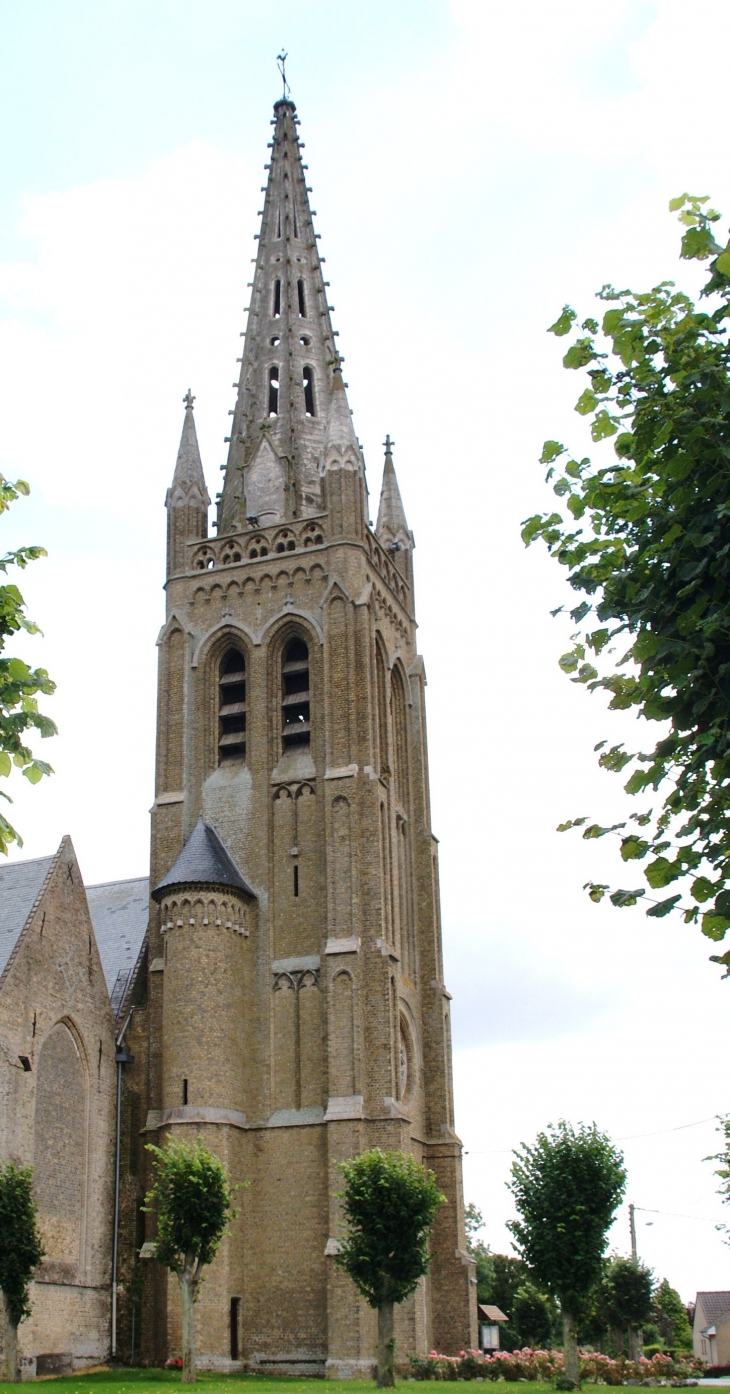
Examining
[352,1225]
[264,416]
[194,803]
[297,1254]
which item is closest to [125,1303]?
[297,1254]

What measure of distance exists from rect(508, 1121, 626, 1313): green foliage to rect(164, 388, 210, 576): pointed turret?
19959mm

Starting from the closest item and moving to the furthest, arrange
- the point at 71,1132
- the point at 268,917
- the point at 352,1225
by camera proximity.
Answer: the point at 352,1225 < the point at 71,1132 < the point at 268,917

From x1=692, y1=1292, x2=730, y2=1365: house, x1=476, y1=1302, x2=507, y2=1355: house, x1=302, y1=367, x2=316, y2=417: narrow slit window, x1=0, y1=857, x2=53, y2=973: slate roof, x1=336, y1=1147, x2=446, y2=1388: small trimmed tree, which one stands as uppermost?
x1=302, y1=367, x2=316, y2=417: narrow slit window

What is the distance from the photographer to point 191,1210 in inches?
1001

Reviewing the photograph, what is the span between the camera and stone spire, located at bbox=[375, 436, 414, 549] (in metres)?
44.3

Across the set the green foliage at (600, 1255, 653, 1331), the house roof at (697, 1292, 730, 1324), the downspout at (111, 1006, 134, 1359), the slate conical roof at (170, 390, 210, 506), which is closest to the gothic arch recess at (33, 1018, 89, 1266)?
the downspout at (111, 1006, 134, 1359)

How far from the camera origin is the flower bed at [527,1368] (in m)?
28.9

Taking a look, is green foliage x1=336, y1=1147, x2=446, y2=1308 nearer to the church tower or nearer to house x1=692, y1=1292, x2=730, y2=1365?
the church tower

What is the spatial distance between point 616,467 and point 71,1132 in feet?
82.7

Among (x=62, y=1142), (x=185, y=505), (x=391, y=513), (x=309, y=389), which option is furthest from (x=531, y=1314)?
(x=309, y=389)

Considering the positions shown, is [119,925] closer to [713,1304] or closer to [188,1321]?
[188,1321]

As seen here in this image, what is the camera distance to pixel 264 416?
140ft

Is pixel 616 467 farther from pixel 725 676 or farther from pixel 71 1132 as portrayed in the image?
pixel 71 1132

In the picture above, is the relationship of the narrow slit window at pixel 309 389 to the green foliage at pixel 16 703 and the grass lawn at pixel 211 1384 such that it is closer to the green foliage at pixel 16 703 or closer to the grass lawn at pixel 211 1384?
the grass lawn at pixel 211 1384
